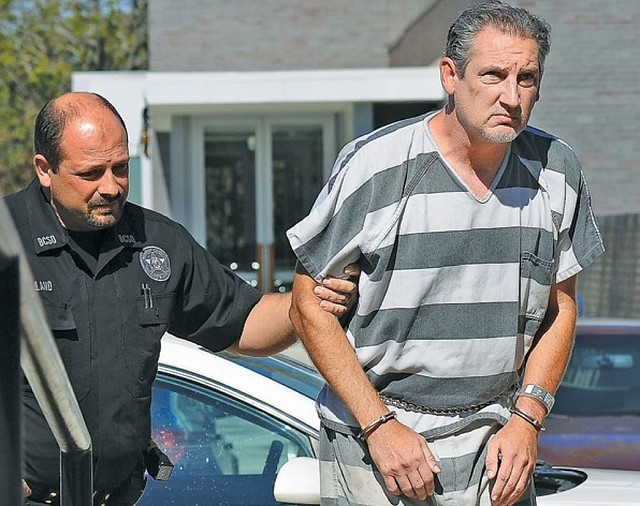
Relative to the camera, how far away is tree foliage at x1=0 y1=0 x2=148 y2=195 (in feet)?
77.7

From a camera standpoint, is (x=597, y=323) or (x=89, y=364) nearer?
(x=89, y=364)

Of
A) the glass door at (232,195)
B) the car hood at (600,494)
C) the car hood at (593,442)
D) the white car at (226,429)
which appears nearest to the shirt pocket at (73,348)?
the white car at (226,429)

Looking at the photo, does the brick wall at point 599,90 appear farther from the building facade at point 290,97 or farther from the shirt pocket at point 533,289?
the shirt pocket at point 533,289

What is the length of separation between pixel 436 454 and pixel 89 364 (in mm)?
818

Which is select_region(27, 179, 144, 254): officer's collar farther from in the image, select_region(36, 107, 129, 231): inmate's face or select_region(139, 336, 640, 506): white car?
select_region(139, 336, 640, 506): white car

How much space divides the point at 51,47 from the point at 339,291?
22.9 metres

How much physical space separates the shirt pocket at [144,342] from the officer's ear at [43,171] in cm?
35

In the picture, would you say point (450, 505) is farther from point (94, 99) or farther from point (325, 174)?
point (325, 174)

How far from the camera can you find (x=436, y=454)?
2.65 metres

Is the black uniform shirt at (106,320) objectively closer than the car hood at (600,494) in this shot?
Yes

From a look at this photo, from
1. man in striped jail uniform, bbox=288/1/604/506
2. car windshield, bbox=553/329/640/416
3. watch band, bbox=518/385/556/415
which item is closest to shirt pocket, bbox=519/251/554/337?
man in striped jail uniform, bbox=288/1/604/506

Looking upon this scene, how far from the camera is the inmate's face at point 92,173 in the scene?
2.86 meters

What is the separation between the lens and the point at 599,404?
552 cm

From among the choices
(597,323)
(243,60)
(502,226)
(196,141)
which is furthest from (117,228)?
(243,60)
